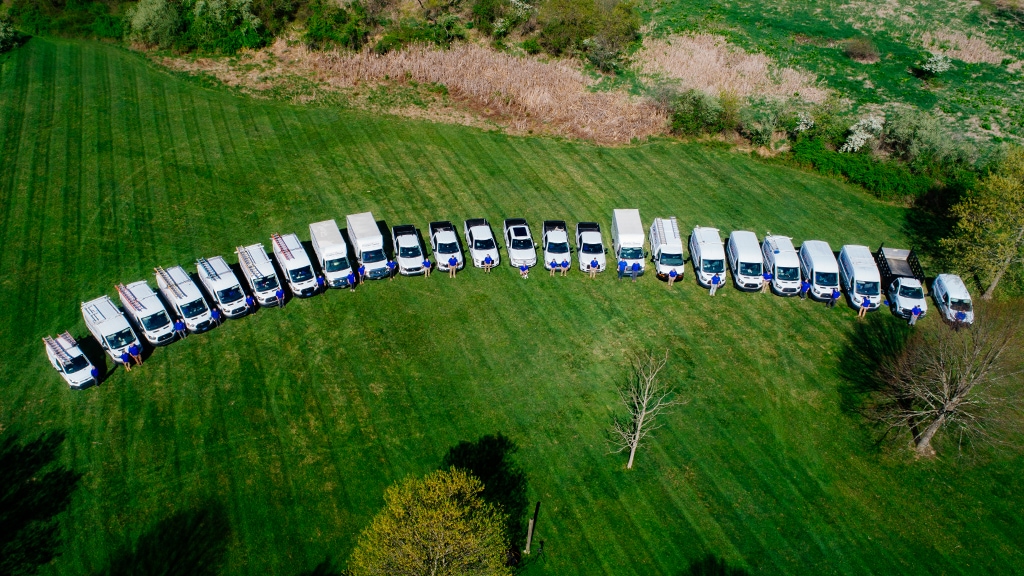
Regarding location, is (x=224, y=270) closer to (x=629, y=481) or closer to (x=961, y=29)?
(x=629, y=481)

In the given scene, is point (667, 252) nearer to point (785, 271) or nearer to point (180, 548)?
point (785, 271)

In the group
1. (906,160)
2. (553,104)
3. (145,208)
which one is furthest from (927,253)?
(145,208)

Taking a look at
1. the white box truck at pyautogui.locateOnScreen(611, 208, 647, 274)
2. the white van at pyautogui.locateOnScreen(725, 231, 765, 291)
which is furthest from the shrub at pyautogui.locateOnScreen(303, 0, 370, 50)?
the white van at pyautogui.locateOnScreen(725, 231, 765, 291)

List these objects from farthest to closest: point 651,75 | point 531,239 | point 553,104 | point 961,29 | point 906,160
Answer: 1. point 961,29
2. point 651,75
3. point 553,104
4. point 906,160
5. point 531,239

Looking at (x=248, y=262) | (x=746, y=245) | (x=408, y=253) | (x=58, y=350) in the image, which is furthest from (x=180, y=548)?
(x=746, y=245)

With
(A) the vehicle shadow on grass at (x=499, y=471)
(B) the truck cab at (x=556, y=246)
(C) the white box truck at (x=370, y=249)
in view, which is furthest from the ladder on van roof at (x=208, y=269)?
(B) the truck cab at (x=556, y=246)
